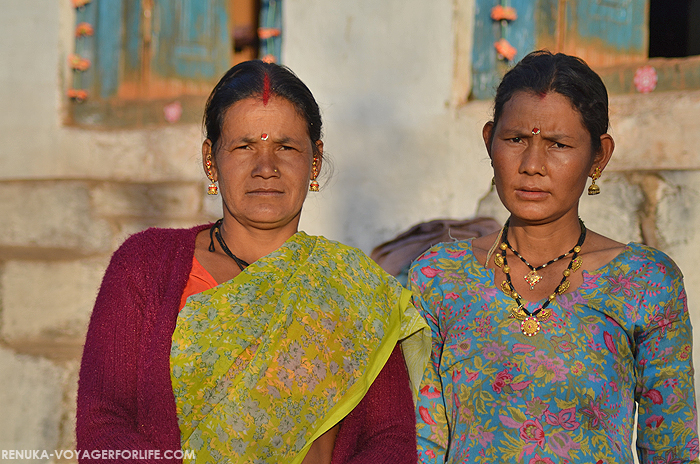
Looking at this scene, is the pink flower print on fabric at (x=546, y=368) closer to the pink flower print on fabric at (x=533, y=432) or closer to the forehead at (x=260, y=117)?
the pink flower print on fabric at (x=533, y=432)

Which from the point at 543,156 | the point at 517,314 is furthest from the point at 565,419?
the point at 543,156

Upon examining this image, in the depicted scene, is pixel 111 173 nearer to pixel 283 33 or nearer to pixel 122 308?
pixel 283 33

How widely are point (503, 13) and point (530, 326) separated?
2510 millimetres

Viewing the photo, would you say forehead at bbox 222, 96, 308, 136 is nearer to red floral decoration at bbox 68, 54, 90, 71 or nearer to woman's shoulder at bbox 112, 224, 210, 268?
woman's shoulder at bbox 112, 224, 210, 268

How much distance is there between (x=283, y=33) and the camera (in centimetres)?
424

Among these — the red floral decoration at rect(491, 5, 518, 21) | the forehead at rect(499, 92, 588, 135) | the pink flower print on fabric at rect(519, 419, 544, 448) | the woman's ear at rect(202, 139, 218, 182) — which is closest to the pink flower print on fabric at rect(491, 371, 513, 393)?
the pink flower print on fabric at rect(519, 419, 544, 448)

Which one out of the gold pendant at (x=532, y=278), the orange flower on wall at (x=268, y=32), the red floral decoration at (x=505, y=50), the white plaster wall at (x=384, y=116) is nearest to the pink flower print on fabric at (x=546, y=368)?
the gold pendant at (x=532, y=278)

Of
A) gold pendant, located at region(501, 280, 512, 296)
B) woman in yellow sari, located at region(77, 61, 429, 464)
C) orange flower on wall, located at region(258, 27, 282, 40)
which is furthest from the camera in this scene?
orange flower on wall, located at region(258, 27, 282, 40)

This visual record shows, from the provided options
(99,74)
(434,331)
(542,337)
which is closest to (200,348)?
(434,331)

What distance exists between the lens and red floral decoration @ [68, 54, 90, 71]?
4.71 metres

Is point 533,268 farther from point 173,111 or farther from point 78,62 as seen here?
point 78,62

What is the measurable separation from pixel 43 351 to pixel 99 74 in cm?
198

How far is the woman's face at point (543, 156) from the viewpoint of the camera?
195cm

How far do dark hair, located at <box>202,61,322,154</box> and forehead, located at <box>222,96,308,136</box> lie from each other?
2 centimetres
